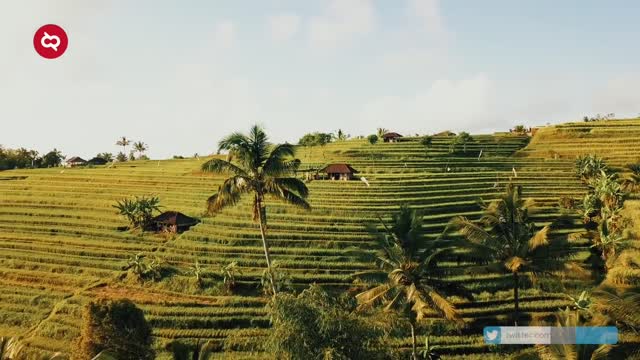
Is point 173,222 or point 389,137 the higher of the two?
point 389,137

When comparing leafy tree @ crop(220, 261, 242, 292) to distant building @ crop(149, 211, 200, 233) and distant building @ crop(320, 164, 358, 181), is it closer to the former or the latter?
distant building @ crop(149, 211, 200, 233)

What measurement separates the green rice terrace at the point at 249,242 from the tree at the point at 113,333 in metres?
7.41

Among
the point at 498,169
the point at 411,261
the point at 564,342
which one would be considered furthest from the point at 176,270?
the point at 498,169

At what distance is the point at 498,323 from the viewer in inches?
1369

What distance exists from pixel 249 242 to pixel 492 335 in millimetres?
21811

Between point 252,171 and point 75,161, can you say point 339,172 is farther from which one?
point 75,161

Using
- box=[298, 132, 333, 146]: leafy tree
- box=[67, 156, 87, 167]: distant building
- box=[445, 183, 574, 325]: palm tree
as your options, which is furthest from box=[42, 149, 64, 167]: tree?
box=[445, 183, 574, 325]: palm tree

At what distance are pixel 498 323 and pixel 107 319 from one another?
24.7 meters

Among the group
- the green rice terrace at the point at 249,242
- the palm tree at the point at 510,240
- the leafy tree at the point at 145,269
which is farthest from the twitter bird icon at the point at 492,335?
the leafy tree at the point at 145,269

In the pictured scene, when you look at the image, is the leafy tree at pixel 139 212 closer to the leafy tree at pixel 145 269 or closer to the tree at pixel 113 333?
the leafy tree at pixel 145 269

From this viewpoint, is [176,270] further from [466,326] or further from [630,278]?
[630,278]

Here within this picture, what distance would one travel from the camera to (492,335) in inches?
1341

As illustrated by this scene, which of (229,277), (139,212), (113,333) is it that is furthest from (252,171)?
(139,212)

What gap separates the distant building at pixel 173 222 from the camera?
4938cm
